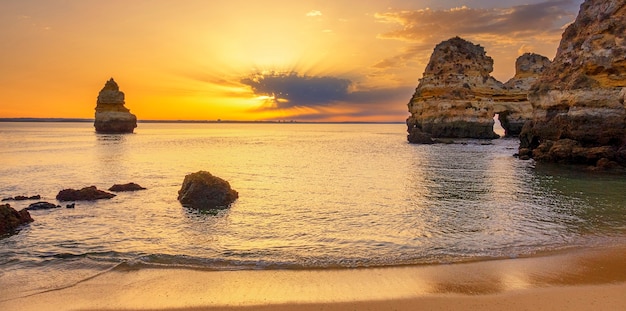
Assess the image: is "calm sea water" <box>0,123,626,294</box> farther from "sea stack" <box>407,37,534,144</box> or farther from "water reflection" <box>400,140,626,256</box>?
"sea stack" <box>407,37,534,144</box>

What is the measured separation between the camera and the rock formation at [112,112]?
8919 centimetres

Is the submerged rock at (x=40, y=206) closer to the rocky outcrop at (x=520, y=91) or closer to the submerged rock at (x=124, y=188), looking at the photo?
the submerged rock at (x=124, y=188)

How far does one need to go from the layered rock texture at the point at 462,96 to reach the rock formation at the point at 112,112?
63.2m

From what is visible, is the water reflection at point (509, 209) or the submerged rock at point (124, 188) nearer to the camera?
the water reflection at point (509, 209)

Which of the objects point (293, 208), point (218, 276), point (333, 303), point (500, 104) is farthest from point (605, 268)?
point (500, 104)

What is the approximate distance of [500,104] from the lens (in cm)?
7000

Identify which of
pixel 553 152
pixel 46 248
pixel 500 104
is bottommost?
pixel 46 248

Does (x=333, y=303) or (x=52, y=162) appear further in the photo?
(x=52, y=162)

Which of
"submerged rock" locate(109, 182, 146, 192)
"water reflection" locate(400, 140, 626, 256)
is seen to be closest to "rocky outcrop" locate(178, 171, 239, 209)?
"submerged rock" locate(109, 182, 146, 192)

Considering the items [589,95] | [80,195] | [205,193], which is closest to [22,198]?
[80,195]

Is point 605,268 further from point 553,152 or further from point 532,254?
point 553,152

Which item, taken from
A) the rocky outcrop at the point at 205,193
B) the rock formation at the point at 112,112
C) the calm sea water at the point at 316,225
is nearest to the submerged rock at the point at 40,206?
the calm sea water at the point at 316,225

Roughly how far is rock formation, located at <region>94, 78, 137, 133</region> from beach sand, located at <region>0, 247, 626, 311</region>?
90567mm

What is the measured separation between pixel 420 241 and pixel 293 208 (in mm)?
5719
